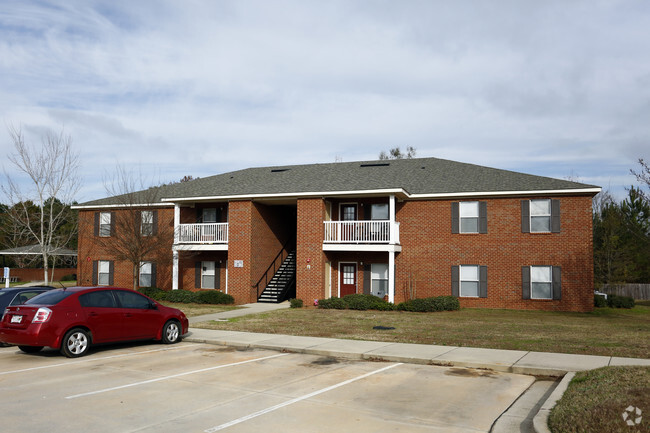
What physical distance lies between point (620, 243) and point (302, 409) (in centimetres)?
4069

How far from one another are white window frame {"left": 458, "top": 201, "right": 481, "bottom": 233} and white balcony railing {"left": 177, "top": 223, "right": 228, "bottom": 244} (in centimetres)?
1146

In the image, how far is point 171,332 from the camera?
13.2 metres

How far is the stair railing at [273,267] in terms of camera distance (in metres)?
26.8

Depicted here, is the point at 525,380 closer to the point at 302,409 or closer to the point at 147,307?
the point at 302,409

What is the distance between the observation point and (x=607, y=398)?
21.6ft

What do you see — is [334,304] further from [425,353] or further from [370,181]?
[425,353]

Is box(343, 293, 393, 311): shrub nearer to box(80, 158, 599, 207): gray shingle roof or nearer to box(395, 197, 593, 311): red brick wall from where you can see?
box(395, 197, 593, 311): red brick wall

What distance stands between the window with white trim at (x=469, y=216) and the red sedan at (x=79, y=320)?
15645 millimetres

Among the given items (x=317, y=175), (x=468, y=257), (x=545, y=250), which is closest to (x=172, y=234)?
(x=317, y=175)

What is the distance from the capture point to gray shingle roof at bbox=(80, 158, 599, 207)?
24016 mm

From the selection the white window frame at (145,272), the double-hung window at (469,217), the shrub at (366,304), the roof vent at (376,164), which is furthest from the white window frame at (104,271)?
the double-hung window at (469,217)

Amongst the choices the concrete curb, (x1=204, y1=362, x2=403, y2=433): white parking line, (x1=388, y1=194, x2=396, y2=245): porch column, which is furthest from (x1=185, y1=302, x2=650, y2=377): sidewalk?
(x1=388, y1=194, x2=396, y2=245): porch column

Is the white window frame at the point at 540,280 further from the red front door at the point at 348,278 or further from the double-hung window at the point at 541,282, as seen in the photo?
the red front door at the point at 348,278

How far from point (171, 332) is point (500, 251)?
52.2 feet
